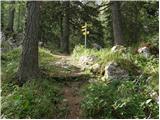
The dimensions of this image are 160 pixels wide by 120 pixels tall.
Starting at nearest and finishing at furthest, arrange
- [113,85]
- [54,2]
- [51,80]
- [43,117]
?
[43,117], [113,85], [51,80], [54,2]

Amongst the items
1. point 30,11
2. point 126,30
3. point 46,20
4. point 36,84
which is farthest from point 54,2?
point 36,84

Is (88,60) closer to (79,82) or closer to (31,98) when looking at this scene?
(79,82)

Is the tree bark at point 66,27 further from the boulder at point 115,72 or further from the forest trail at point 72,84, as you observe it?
the boulder at point 115,72

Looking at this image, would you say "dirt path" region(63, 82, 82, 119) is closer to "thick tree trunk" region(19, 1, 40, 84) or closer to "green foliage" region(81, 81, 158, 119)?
"green foliage" region(81, 81, 158, 119)

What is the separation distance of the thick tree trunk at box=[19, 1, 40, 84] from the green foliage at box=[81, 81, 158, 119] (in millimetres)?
2092

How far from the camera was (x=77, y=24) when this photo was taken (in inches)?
949

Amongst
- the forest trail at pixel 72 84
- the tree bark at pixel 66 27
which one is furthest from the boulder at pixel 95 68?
the tree bark at pixel 66 27

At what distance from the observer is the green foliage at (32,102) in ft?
28.8

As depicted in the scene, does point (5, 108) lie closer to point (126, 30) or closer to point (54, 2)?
point (54, 2)

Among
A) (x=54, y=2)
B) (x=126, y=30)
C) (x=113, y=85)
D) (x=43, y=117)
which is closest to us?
(x=43, y=117)

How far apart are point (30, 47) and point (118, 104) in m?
3.55

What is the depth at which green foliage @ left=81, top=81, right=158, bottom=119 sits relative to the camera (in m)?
8.75

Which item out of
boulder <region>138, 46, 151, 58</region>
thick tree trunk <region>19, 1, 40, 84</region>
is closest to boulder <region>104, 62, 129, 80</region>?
boulder <region>138, 46, 151, 58</region>

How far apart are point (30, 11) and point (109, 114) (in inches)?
171
